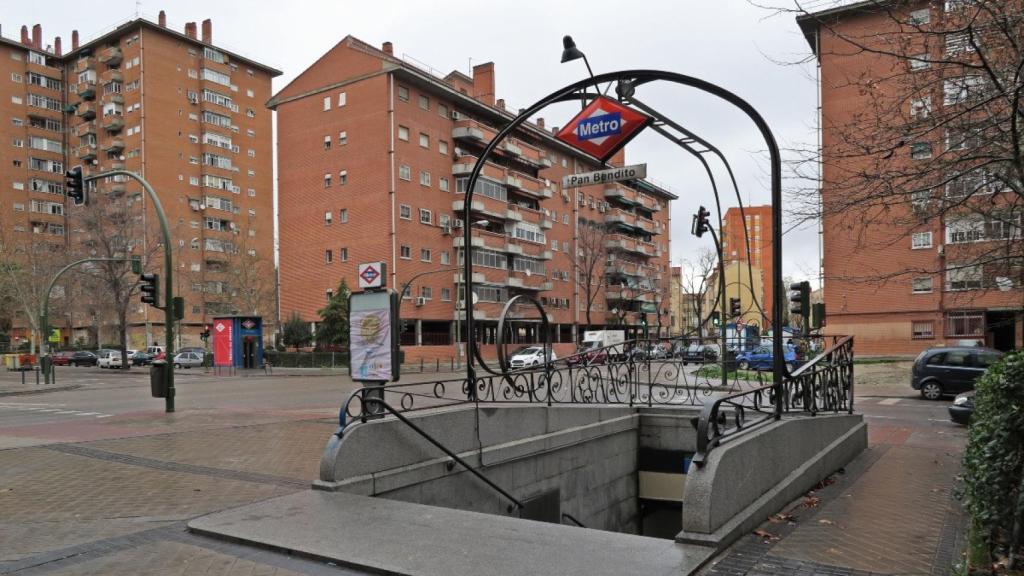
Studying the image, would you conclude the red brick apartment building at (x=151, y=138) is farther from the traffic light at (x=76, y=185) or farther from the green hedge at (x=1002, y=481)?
the green hedge at (x=1002, y=481)

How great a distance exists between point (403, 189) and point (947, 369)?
124 feet

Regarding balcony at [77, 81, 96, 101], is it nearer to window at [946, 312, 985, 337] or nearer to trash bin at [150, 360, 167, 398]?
trash bin at [150, 360, 167, 398]

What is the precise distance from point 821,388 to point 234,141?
268ft

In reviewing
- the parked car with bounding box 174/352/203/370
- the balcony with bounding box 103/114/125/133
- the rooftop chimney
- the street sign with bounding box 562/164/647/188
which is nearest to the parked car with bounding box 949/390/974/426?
the street sign with bounding box 562/164/647/188

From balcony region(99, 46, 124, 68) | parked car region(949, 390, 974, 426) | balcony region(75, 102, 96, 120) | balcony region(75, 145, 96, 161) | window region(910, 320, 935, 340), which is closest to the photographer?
parked car region(949, 390, 974, 426)

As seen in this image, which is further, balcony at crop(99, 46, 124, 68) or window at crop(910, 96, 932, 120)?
balcony at crop(99, 46, 124, 68)

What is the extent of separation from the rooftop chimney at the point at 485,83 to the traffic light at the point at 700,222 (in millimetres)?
40409

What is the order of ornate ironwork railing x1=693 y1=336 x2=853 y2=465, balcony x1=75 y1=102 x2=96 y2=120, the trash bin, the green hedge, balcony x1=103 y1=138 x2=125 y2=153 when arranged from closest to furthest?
the green hedge < ornate ironwork railing x1=693 y1=336 x2=853 y2=465 < the trash bin < balcony x1=103 y1=138 x2=125 y2=153 < balcony x1=75 y1=102 x2=96 y2=120

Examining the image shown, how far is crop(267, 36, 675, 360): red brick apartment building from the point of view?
167 ft

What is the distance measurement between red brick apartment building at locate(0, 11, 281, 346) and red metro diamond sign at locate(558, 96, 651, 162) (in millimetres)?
61449

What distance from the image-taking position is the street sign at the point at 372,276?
971 cm

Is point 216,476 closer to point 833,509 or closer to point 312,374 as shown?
point 833,509

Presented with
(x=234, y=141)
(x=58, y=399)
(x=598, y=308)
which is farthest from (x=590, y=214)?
A: (x=58, y=399)

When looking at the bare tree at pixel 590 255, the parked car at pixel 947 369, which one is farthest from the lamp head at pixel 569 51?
the bare tree at pixel 590 255
